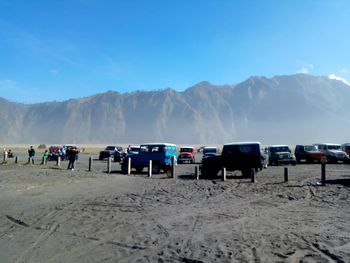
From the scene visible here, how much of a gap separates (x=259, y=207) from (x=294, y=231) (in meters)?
3.52

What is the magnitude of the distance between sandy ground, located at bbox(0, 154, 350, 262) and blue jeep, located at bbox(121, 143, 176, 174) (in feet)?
27.5

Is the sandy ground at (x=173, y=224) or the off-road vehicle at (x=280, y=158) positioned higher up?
the off-road vehicle at (x=280, y=158)

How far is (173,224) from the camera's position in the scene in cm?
988

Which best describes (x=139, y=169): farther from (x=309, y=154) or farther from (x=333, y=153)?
(x=333, y=153)

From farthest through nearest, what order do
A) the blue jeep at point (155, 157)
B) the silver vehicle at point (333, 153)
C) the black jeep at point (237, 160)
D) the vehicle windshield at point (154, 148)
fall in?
the silver vehicle at point (333, 153), the vehicle windshield at point (154, 148), the blue jeep at point (155, 157), the black jeep at point (237, 160)

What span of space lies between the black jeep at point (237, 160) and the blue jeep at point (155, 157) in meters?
2.90

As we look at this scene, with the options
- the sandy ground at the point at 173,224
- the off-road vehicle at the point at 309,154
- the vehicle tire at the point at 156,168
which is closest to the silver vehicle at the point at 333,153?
the off-road vehicle at the point at 309,154

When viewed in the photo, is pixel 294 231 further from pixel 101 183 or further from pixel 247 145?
pixel 247 145

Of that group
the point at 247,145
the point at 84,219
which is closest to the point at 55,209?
the point at 84,219

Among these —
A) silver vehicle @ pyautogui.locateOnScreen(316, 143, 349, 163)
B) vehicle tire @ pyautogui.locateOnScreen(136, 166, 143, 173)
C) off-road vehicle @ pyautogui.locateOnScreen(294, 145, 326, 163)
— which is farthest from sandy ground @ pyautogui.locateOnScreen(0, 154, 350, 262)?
silver vehicle @ pyautogui.locateOnScreen(316, 143, 349, 163)

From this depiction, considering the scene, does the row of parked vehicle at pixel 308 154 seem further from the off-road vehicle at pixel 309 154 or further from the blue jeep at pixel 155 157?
the blue jeep at pixel 155 157

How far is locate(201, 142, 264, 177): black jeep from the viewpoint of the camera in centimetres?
2311

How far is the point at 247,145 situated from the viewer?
77.0 ft

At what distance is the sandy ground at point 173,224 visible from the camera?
23.9ft
